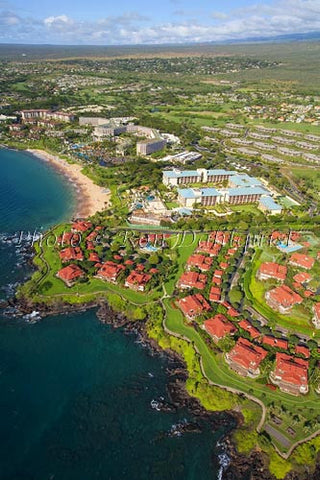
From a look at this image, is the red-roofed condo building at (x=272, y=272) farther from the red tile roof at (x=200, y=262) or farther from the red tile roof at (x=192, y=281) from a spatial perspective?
the red tile roof at (x=192, y=281)

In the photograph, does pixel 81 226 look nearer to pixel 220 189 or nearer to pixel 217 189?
pixel 217 189

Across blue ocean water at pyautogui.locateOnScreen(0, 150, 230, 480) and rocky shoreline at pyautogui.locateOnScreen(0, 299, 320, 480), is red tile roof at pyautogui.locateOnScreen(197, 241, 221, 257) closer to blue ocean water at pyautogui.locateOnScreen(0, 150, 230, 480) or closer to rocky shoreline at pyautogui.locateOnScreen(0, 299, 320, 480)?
rocky shoreline at pyautogui.locateOnScreen(0, 299, 320, 480)

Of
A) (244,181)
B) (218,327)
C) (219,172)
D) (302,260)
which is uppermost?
(219,172)

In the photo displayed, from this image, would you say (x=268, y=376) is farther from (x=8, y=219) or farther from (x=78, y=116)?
(x=78, y=116)

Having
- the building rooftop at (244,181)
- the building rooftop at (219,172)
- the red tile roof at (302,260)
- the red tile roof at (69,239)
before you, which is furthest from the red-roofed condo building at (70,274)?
the building rooftop at (219,172)

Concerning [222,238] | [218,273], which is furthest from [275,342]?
[222,238]

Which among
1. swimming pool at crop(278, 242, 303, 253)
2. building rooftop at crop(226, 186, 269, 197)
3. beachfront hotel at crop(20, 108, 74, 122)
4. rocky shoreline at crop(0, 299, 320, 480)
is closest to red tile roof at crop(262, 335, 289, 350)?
rocky shoreline at crop(0, 299, 320, 480)
